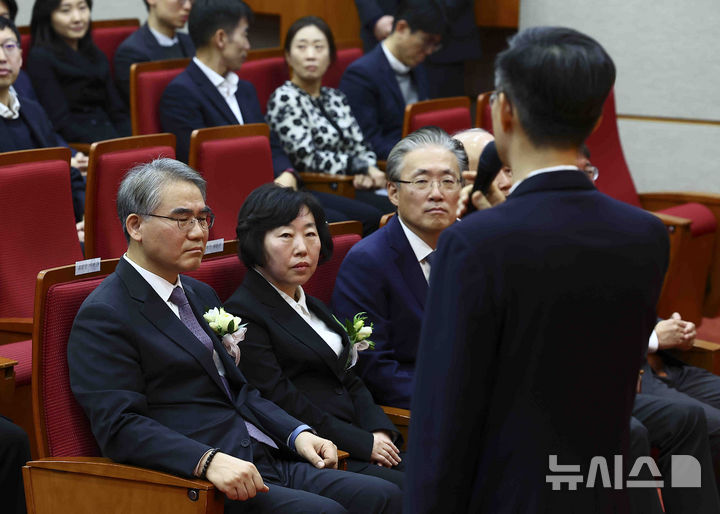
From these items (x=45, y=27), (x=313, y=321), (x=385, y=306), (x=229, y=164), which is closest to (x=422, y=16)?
(x=229, y=164)

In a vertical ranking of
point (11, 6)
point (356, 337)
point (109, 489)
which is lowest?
point (109, 489)

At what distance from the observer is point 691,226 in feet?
9.64

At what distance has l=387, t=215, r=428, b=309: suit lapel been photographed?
6.46 feet

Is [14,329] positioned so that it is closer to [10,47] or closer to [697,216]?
[10,47]

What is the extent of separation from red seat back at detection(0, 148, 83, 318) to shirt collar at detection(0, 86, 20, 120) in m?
0.47

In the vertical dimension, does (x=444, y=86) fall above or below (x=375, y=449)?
above

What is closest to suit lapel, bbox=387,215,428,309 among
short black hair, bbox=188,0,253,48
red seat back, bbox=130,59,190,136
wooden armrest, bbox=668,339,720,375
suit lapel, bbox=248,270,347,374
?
suit lapel, bbox=248,270,347,374

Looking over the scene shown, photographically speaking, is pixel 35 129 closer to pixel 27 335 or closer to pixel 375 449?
pixel 27 335

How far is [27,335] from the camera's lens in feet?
6.88

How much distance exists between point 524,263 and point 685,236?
2.11m

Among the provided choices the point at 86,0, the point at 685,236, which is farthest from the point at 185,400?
the point at 86,0

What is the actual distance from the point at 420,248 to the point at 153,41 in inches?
77.0

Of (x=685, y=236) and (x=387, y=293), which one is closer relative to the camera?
(x=387, y=293)

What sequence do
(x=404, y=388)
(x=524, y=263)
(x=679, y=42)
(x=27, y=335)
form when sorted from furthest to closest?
(x=679, y=42) → (x=27, y=335) → (x=404, y=388) → (x=524, y=263)
